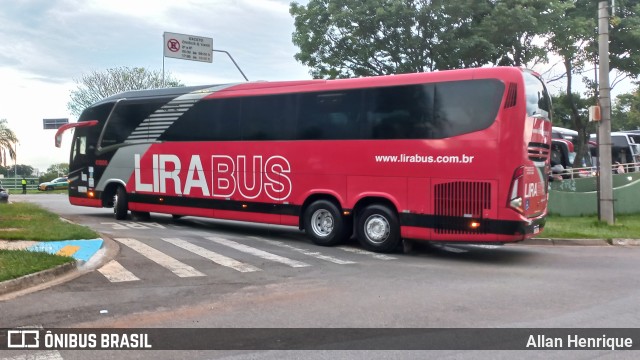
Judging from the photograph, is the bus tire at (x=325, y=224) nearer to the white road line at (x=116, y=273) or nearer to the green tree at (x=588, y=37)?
the white road line at (x=116, y=273)

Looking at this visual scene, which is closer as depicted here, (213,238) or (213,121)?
(213,238)

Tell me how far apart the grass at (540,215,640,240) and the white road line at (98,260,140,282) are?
9637 mm

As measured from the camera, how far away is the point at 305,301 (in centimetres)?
727

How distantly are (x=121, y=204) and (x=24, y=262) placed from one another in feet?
27.5

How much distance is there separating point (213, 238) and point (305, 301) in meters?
6.46

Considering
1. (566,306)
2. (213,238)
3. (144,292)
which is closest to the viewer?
(566,306)

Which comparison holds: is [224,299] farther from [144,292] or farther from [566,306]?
[566,306]

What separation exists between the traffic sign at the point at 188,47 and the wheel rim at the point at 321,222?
15.9 m

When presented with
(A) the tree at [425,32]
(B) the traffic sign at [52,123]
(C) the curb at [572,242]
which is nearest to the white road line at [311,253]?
(C) the curb at [572,242]

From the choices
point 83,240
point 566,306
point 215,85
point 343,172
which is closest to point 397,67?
point 215,85

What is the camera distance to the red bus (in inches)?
404

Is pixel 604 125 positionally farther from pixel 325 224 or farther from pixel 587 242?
pixel 325 224

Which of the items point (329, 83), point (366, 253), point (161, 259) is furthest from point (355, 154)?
point (161, 259)

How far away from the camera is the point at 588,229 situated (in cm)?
1488
